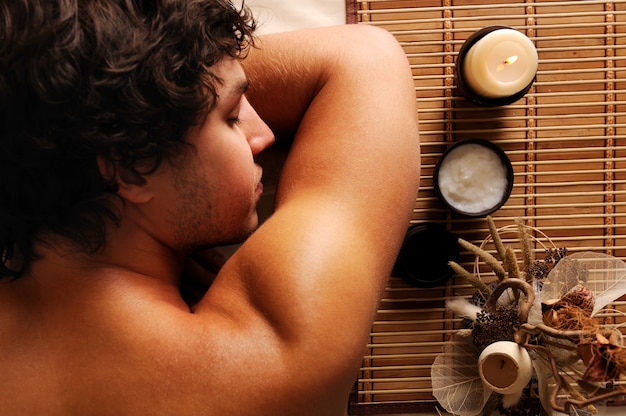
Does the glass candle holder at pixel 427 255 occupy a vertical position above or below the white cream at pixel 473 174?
below

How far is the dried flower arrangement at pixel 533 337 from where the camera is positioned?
2.72ft

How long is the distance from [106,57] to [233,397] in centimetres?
45

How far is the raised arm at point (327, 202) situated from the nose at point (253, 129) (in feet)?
0.17

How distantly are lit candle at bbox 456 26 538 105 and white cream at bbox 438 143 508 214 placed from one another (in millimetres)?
109

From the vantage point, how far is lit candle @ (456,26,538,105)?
3.29 ft

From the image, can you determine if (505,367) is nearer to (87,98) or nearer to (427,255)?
(427,255)

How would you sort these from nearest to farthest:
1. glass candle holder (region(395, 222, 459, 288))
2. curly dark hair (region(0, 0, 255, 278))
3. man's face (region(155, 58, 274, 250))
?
curly dark hair (region(0, 0, 255, 278)) → man's face (region(155, 58, 274, 250)) → glass candle holder (region(395, 222, 459, 288))

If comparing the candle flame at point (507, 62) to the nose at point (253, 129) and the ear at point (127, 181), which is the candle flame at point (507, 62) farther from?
the ear at point (127, 181)

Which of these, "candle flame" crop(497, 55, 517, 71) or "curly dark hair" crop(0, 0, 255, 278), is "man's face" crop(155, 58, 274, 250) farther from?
"candle flame" crop(497, 55, 517, 71)

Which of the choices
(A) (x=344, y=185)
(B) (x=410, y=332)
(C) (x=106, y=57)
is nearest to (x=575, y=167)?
(B) (x=410, y=332)

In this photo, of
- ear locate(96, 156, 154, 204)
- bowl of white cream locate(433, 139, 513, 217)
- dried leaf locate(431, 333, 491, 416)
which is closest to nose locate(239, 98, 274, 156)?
ear locate(96, 156, 154, 204)

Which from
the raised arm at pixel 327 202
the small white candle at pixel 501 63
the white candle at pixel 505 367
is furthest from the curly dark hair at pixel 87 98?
the white candle at pixel 505 367

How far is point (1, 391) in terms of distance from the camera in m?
0.75

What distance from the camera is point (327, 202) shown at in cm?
80
